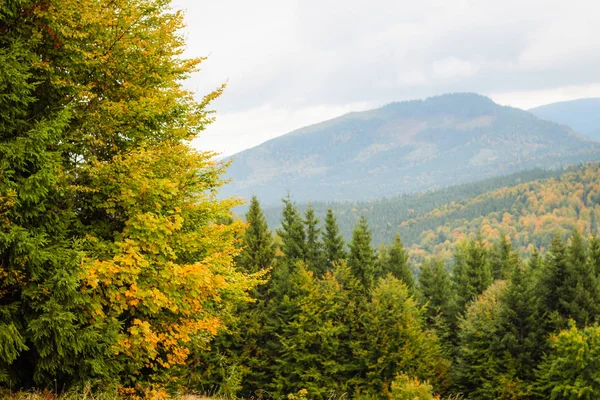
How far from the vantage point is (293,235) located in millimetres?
35156

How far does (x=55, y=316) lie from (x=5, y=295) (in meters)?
1.35

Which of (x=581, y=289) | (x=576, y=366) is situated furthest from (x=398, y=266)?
(x=576, y=366)

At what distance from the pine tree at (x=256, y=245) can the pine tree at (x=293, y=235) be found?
3814mm

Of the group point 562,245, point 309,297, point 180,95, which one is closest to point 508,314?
point 562,245

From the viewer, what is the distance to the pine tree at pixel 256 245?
99.7ft

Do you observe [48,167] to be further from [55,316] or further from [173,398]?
[173,398]

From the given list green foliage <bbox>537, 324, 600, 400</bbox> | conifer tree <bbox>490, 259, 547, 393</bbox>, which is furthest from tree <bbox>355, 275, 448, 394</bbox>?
green foliage <bbox>537, 324, 600, 400</bbox>

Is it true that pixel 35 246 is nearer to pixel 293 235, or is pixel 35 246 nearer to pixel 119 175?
pixel 119 175

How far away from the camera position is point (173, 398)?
9.47 metres

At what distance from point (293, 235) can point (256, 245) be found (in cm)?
512

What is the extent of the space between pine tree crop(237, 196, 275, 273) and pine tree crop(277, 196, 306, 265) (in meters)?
3.81

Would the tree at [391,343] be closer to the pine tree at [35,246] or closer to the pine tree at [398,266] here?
the pine tree at [398,266]

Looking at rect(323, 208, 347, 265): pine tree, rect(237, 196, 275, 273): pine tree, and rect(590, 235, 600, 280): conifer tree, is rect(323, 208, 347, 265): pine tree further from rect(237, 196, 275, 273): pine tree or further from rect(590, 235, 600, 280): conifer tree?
rect(590, 235, 600, 280): conifer tree

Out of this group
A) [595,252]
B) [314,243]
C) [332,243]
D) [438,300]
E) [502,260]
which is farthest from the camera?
[502,260]
